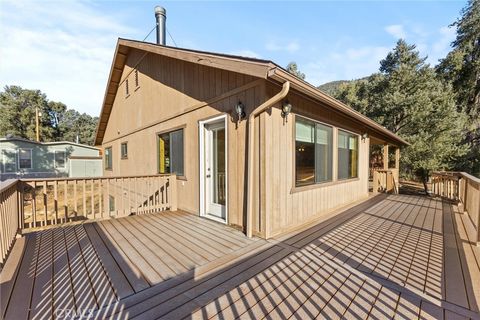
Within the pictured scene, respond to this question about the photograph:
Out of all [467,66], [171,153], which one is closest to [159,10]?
[171,153]

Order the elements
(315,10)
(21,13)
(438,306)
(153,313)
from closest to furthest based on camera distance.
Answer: (153,313), (438,306), (21,13), (315,10)

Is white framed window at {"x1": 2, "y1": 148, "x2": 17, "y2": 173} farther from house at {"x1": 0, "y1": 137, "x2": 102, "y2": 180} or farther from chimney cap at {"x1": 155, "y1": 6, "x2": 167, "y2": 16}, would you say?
chimney cap at {"x1": 155, "y1": 6, "x2": 167, "y2": 16}

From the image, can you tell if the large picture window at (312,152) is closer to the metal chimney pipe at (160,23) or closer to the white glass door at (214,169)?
the white glass door at (214,169)

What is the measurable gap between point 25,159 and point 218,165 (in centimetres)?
1874

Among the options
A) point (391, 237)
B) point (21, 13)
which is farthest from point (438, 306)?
point (21, 13)

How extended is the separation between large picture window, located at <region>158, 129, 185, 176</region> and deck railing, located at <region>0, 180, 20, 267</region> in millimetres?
2791

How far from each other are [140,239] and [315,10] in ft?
25.9

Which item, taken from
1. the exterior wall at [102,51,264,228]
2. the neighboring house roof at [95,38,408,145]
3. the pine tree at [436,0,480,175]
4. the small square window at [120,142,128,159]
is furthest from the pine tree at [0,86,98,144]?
the pine tree at [436,0,480,175]

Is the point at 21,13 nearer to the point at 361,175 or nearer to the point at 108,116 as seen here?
the point at 108,116

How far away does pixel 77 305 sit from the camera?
1887mm

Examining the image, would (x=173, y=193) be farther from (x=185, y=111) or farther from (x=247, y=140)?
(x=247, y=140)

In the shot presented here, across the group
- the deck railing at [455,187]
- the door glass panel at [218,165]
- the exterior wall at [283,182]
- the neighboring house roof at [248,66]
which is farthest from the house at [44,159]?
the deck railing at [455,187]

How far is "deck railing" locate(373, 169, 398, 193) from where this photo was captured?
8.80m

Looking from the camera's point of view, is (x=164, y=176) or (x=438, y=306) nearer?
(x=438, y=306)
